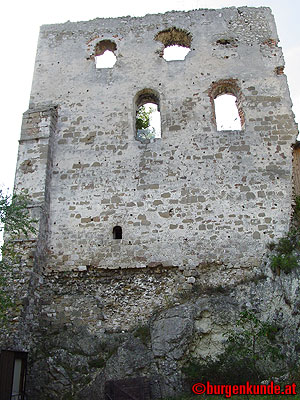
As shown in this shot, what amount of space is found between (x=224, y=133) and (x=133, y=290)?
5152 millimetres

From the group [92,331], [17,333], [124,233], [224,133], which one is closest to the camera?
[17,333]

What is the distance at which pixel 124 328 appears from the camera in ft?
32.0

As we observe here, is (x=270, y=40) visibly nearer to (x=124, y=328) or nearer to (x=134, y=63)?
(x=134, y=63)

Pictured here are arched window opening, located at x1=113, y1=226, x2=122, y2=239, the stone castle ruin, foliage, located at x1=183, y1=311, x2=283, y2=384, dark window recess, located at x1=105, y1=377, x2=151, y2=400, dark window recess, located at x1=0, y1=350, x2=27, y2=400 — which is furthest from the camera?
arched window opening, located at x1=113, y1=226, x2=122, y2=239

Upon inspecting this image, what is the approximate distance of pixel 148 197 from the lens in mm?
11070

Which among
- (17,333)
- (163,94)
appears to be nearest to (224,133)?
(163,94)

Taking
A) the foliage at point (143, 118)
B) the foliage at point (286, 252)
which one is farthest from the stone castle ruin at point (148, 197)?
the foliage at point (143, 118)

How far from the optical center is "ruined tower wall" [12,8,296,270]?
10656 millimetres

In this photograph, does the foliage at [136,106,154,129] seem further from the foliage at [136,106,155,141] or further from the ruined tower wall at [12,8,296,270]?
the ruined tower wall at [12,8,296,270]

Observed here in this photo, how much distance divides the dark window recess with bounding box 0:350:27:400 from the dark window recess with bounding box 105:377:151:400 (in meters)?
1.82

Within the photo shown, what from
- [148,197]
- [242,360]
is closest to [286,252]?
[242,360]

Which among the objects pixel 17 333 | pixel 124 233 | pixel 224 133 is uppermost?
pixel 224 133

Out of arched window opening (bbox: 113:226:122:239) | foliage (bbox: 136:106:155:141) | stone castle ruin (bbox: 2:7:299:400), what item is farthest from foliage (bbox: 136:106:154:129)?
arched window opening (bbox: 113:226:122:239)

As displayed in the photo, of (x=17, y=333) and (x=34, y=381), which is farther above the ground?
(x=17, y=333)
